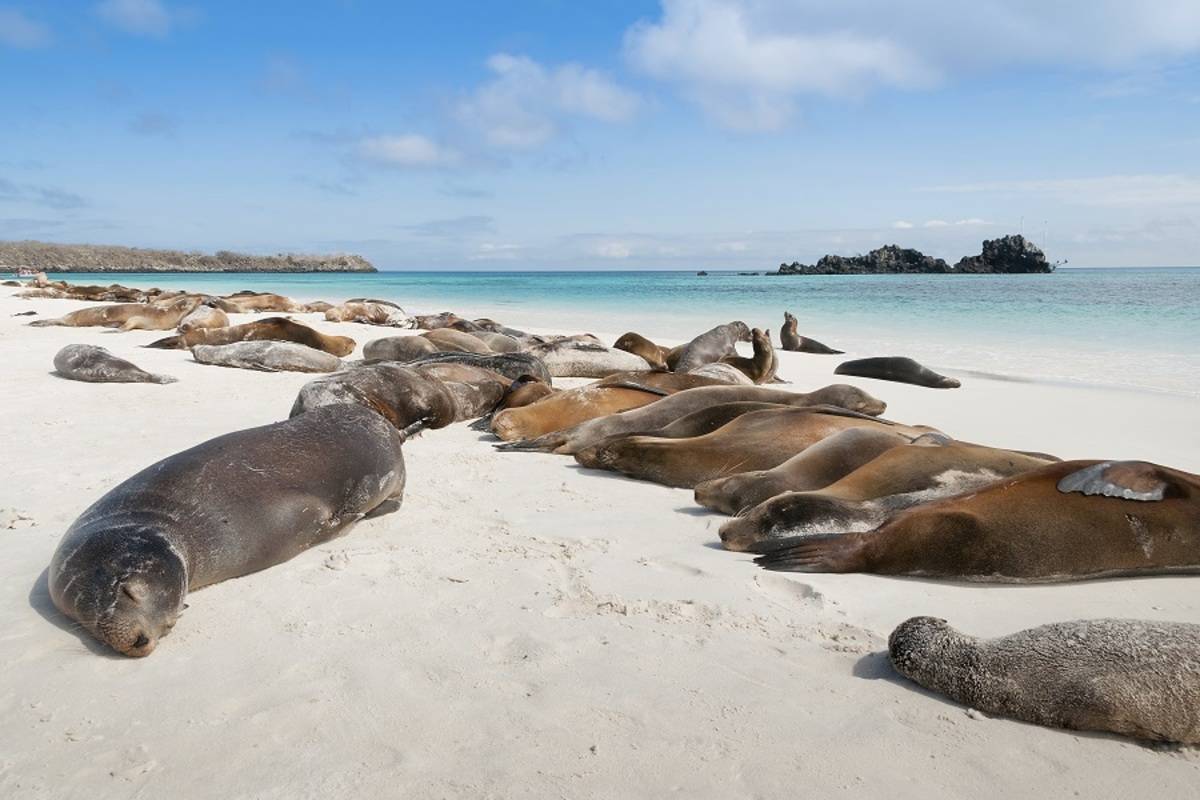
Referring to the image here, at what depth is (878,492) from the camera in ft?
14.0

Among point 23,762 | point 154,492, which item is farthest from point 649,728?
point 154,492

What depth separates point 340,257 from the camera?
115125 mm

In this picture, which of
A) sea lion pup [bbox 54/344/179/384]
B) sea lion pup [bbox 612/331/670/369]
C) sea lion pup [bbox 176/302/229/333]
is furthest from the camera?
sea lion pup [bbox 176/302/229/333]

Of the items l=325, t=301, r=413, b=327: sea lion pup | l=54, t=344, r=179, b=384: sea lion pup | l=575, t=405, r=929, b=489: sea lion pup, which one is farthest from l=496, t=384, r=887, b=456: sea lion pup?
l=325, t=301, r=413, b=327: sea lion pup

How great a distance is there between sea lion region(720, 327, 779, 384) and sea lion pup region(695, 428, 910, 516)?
4.97 meters

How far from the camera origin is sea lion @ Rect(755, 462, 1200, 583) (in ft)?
11.9

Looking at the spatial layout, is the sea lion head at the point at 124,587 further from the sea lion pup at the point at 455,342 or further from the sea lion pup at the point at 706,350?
the sea lion pup at the point at 706,350

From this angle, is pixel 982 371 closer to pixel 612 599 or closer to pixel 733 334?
pixel 733 334

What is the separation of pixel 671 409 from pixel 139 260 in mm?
97984

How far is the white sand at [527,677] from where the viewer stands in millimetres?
2252

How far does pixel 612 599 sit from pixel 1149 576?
219 cm

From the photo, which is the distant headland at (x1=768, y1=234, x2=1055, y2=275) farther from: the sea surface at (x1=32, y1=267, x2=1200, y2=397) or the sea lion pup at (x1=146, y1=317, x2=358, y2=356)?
the sea lion pup at (x1=146, y1=317, x2=358, y2=356)

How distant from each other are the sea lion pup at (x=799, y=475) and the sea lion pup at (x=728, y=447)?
332 millimetres

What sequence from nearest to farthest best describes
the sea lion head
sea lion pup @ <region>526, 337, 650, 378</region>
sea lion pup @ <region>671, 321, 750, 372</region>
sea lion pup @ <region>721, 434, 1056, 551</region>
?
the sea lion head
sea lion pup @ <region>721, 434, 1056, 551</region>
sea lion pup @ <region>526, 337, 650, 378</region>
sea lion pup @ <region>671, 321, 750, 372</region>
